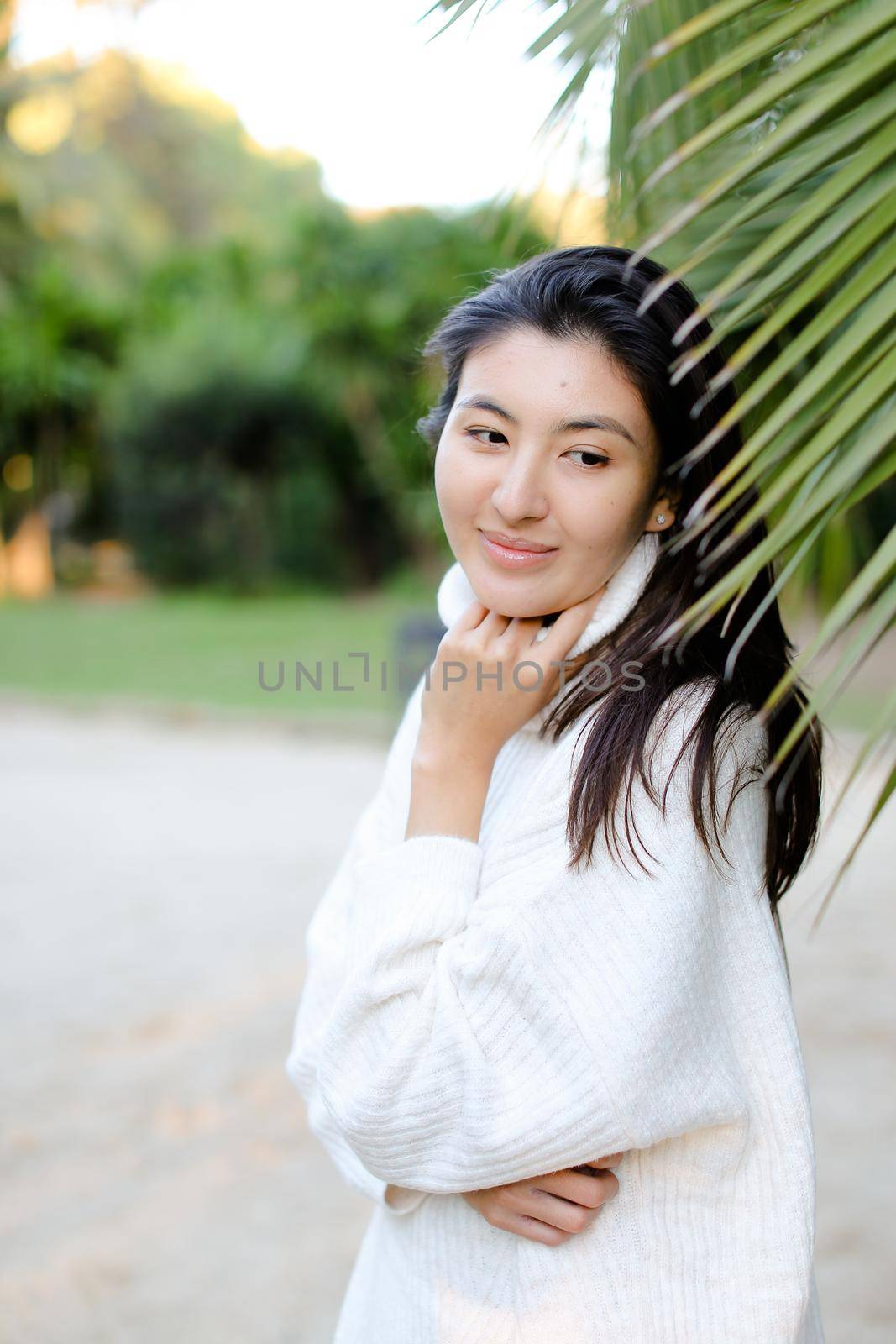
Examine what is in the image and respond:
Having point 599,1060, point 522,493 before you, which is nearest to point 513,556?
point 522,493

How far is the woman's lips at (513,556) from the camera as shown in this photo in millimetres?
1179

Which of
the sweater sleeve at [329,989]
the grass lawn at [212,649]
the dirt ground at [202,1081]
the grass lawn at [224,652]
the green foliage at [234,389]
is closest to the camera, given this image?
the sweater sleeve at [329,989]

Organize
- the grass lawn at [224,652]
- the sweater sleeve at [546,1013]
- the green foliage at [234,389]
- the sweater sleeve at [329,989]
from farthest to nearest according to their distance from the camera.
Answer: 1. the green foliage at [234,389]
2. the grass lawn at [224,652]
3. the sweater sleeve at [329,989]
4. the sweater sleeve at [546,1013]

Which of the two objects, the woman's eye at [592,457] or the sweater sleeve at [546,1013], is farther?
the woman's eye at [592,457]

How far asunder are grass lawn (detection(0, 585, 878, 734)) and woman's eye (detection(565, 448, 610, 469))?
645cm

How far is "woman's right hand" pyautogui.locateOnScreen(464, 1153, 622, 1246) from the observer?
1071 mm

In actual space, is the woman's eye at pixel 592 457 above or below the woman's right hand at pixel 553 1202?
above

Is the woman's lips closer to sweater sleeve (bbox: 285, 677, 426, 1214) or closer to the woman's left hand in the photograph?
the woman's left hand

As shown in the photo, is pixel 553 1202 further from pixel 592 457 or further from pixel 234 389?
pixel 234 389

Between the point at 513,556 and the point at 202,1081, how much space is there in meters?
2.84

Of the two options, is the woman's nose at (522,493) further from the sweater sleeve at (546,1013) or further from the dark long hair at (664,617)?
the sweater sleeve at (546,1013)

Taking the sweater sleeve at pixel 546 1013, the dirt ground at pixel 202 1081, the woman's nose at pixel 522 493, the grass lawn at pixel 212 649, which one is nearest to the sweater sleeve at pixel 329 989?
the sweater sleeve at pixel 546 1013

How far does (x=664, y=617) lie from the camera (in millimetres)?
1162

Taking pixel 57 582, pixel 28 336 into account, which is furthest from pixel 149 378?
pixel 57 582
